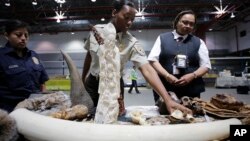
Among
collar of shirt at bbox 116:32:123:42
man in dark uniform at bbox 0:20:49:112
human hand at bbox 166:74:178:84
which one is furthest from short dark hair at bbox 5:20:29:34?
human hand at bbox 166:74:178:84

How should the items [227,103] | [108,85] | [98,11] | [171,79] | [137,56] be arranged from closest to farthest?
[108,85] → [227,103] → [137,56] → [171,79] → [98,11]

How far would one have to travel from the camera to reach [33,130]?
885 mm

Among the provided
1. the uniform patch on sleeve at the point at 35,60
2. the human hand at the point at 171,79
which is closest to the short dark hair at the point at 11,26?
the uniform patch on sleeve at the point at 35,60

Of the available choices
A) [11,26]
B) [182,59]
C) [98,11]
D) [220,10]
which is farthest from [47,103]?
[98,11]

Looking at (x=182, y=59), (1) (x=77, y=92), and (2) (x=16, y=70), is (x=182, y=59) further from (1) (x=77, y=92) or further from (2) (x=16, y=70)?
(2) (x=16, y=70)

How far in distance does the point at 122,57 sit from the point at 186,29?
67 centimetres

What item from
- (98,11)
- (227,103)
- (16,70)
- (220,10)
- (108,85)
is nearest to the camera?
(108,85)

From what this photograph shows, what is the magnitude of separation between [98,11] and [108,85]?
1177 centimetres

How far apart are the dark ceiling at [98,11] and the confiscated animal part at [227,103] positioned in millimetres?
9457

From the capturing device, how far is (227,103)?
1.17 metres

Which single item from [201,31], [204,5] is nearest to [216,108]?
[204,5]

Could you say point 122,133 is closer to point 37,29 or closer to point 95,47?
point 95,47

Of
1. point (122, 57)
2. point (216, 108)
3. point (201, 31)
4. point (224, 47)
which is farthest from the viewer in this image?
point (224, 47)

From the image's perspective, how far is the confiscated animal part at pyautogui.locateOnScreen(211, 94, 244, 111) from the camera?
1151mm
